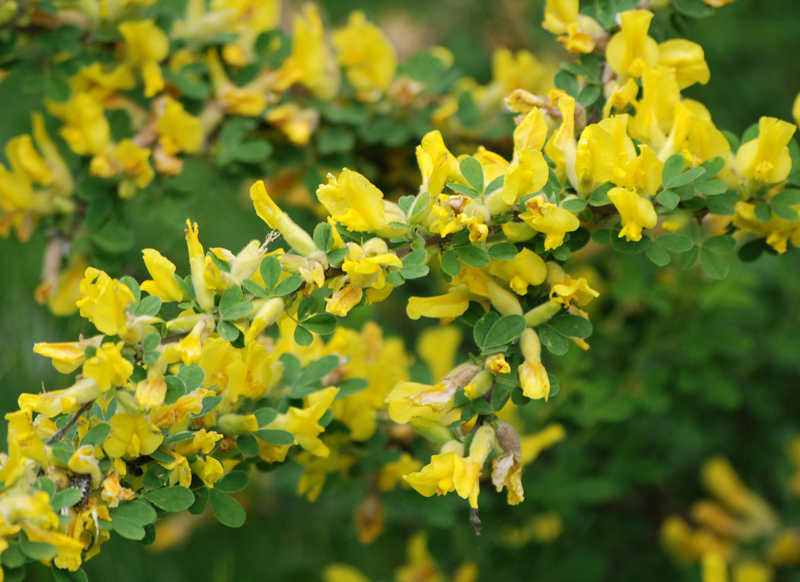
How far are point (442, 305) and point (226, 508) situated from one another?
0.99ft

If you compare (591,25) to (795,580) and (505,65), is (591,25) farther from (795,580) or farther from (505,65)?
(795,580)

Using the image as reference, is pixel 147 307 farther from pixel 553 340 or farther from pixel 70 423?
pixel 553 340

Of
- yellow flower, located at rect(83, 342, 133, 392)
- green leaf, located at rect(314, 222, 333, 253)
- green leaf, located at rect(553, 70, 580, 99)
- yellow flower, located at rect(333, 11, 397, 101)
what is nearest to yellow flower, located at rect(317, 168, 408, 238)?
green leaf, located at rect(314, 222, 333, 253)

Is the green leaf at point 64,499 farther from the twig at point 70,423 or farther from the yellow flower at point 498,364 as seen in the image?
the yellow flower at point 498,364

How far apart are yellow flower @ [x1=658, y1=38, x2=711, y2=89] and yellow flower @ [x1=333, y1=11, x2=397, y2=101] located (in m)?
0.51

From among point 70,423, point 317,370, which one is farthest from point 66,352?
point 317,370

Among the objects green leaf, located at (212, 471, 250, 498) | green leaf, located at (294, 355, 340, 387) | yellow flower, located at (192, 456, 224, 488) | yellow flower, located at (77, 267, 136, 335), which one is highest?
yellow flower, located at (77, 267, 136, 335)

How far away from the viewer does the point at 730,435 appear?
166 centimetres

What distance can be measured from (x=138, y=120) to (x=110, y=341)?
632 millimetres

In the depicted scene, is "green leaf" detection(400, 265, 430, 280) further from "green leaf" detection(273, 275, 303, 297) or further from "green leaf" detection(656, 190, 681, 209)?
"green leaf" detection(656, 190, 681, 209)

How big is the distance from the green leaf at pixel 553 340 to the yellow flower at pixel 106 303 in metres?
0.39

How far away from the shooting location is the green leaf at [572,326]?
2.44 ft

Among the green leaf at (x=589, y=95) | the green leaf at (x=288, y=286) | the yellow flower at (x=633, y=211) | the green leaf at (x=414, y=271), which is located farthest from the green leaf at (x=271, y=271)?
the green leaf at (x=589, y=95)

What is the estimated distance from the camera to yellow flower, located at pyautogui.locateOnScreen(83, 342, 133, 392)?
622 millimetres
